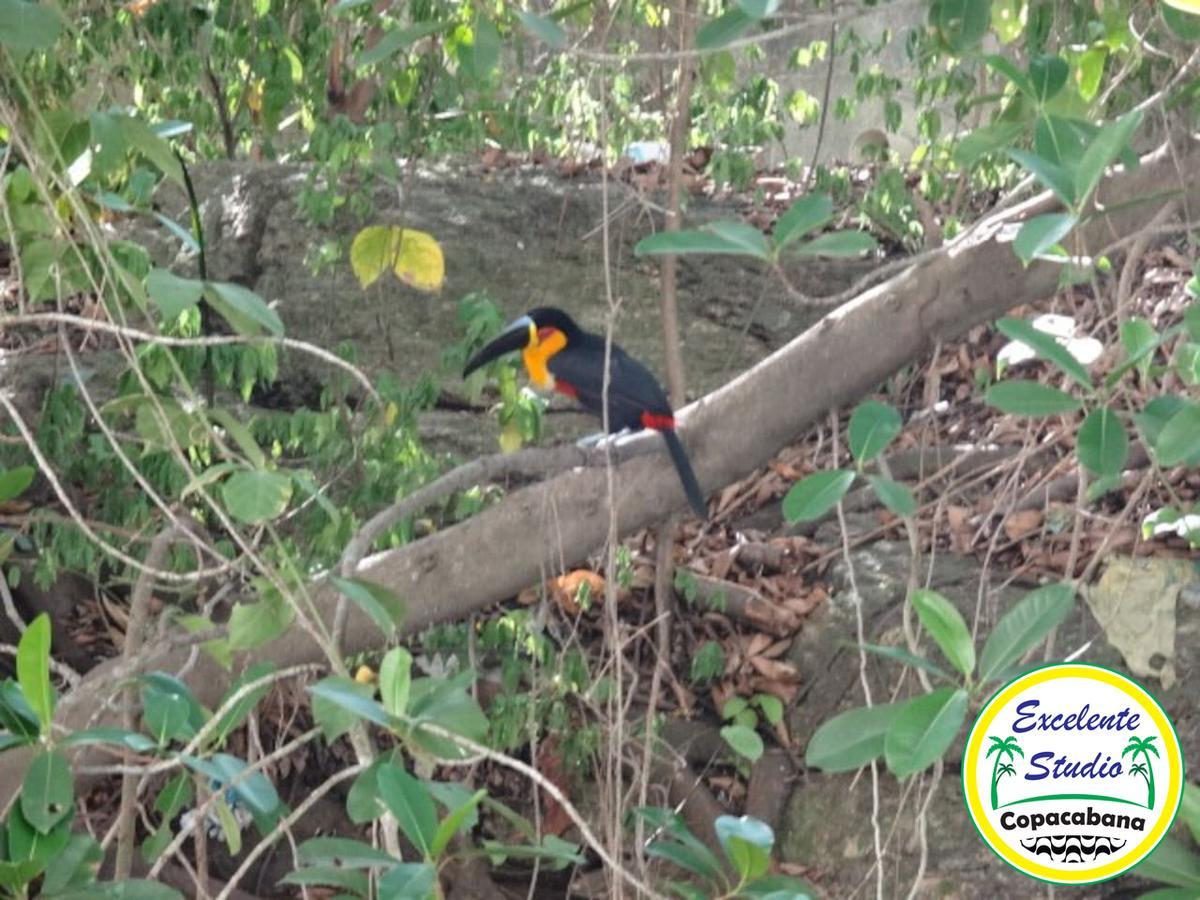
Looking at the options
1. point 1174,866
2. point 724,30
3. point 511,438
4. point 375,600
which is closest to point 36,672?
point 375,600

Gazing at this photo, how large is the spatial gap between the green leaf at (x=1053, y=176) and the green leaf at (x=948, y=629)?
1.64 feet

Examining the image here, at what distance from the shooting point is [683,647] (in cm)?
473

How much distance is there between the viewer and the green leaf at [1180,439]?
2018 mm

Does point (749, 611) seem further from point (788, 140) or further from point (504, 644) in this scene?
point (788, 140)

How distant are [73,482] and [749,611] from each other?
1.79m

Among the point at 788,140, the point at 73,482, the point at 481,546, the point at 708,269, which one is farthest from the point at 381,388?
the point at 788,140

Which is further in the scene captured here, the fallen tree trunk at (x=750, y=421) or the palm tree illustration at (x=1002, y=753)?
the fallen tree trunk at (x=750, y=421)

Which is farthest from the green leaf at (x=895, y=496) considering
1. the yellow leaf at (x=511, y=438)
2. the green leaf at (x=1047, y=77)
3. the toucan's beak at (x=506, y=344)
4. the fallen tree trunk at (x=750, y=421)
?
the toucan's beak at (x=506, y=344)

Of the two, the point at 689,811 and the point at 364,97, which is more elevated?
the point at 364,97

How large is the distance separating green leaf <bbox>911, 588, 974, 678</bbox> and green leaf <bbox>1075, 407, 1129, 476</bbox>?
262mm

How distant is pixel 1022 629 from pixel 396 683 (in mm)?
728

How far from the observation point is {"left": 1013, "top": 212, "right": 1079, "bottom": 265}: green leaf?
2.05 meters

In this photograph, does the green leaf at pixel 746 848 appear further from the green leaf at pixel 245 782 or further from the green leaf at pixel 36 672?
the green leaf at pixel 36 672

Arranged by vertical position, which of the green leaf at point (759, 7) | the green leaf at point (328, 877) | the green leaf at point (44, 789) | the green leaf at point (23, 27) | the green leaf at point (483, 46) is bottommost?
the green leaf at point (328, 877)
